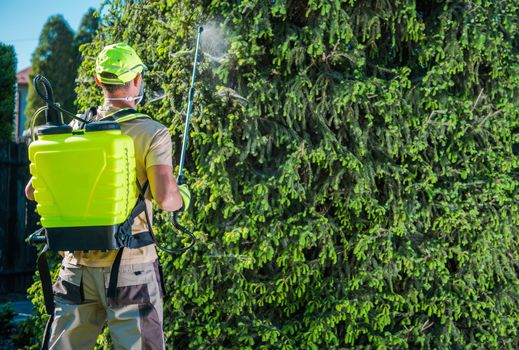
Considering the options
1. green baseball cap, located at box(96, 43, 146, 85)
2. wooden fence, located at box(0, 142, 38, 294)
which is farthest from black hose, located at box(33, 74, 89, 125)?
wooden fence, located at box(0, 142, 38, 294)

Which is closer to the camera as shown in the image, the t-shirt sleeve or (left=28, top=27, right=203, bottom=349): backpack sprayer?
(left=28, top=27, right=203, bottom=349): backpack sprayer

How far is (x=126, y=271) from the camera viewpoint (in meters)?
3.20

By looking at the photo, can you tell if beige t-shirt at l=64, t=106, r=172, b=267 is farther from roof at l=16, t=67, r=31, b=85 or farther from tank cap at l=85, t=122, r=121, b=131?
roof at l=16, t=67, r=31, b=85

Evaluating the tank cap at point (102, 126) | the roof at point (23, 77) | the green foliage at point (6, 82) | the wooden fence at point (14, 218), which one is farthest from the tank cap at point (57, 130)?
the roof at point (23, 77)

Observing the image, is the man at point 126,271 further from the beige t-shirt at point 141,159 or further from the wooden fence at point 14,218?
the wooden fence at point 14,218

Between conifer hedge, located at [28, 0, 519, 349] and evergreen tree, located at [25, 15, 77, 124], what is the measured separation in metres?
21.7

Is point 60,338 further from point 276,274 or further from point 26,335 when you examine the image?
point 26,335

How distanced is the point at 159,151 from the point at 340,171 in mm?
1666

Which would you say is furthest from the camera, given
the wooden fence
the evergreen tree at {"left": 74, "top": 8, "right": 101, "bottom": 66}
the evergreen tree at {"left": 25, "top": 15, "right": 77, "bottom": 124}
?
the evergreen tree at {"left": 74, "top": 8, "right": 101, "bottom": 66}

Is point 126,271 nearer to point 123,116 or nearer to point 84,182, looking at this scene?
point 84,182

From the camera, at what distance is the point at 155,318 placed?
127 inches

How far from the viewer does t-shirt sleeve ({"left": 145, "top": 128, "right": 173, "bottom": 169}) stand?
124 inches

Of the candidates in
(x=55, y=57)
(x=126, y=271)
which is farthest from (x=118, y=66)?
(x=55, y=57)

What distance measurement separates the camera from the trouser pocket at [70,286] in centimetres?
326
